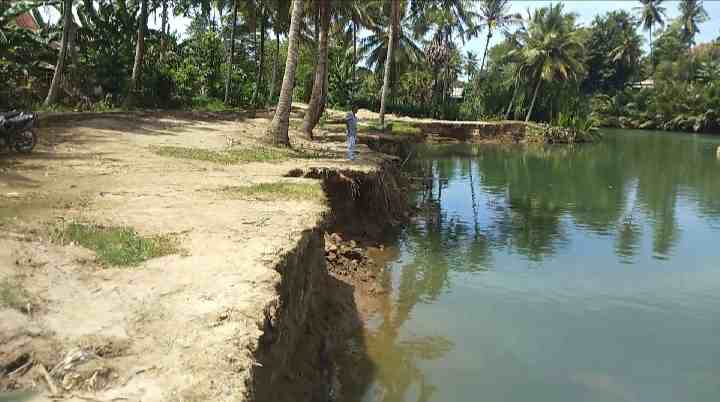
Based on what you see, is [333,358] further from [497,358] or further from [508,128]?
[508,128]

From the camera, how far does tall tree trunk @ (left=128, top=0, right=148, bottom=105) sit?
2435cm

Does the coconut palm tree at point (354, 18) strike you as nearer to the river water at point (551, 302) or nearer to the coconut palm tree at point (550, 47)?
the river water at point (551, 302)

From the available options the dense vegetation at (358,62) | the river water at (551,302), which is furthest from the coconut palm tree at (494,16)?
the river water at (551,302)

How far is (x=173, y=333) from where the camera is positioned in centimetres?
489

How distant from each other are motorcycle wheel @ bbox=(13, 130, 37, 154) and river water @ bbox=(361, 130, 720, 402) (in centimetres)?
802

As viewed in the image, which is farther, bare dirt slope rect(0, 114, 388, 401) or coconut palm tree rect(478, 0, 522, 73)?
coconut palm tree rect(478, 0, 522, 73)

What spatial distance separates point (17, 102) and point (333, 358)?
1664 centimetres

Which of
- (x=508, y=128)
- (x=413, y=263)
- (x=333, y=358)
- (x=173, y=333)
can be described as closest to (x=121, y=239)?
(x=173, y=333)

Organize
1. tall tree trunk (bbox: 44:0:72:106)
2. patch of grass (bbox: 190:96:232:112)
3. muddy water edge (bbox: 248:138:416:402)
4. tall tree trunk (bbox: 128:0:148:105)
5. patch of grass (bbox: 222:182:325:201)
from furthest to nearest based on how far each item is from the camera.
A: patch of grass (bbox: 190:96:232:112) → tall tree trunk (bbox: 128:0:148:105) → tall tree trunk (bbox: 44:0:72:106) → patch of grass (bbox: 222:182:325:201) → muddy water edge (bbox: 248:138:416:402)

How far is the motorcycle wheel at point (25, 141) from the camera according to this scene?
12.1 meters

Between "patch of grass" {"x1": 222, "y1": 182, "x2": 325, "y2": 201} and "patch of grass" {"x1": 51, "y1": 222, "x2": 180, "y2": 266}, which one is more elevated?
"patch of grass" {"x1": 222, "y1": 182, "x2": 325, "y2": 201}

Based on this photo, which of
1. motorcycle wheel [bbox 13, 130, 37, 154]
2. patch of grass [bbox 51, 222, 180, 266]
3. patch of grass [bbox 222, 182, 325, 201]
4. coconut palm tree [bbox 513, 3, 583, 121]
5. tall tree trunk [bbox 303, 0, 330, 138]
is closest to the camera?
patch of grass [bbox 51, 222, 180, 266]

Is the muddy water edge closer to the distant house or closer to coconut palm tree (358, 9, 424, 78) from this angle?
coconut palm tree (358, 9, 424, 78)

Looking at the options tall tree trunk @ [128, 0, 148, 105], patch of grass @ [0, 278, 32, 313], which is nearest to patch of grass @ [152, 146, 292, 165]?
patch of grass @ [0, 278, 32, 313]
